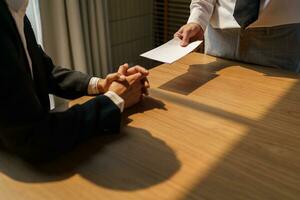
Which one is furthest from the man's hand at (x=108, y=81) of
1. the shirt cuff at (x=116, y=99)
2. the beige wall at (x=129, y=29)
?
the beige wall at (x=129, y=29)

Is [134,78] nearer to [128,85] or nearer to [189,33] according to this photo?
[128,85]

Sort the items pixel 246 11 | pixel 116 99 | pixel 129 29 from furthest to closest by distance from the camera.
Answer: pixel 129 29 < pixel 246 11 < pixel 116 99

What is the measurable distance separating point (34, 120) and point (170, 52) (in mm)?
638

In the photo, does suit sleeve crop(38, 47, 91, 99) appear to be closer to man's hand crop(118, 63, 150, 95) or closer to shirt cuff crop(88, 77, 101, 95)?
shirt cuff crop(88, 77, 101, 95)

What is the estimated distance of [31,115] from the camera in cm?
75

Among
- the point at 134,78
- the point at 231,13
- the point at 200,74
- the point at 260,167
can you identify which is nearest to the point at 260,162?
the point at 260,167

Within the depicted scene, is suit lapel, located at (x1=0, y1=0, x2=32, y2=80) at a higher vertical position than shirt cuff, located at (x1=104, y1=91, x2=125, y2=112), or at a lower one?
higher

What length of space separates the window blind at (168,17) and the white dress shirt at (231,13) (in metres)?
1.22

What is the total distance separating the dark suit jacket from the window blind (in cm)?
184

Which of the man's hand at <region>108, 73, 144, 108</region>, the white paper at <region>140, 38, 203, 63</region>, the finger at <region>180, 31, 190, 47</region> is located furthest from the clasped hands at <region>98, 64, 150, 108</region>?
the finger at <region>180, 31, 190, 47</region>

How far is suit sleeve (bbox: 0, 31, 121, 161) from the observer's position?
2.31 ft

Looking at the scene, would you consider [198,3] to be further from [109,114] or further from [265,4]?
[109,114]

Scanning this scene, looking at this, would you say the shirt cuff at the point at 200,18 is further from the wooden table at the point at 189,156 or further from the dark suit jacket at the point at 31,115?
the dark suit jacket at the point at 31,115

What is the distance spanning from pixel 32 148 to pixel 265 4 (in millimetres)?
943
